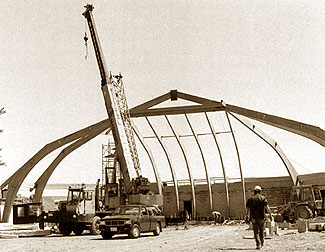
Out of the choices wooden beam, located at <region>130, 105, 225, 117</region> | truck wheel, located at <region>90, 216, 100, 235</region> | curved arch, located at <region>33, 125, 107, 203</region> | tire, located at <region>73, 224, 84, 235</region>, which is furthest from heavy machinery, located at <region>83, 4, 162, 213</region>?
curved arch, located at <region>33, 125, 107, 203</region>

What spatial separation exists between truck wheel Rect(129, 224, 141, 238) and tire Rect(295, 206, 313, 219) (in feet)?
35.8

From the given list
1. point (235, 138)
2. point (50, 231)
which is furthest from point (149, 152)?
point (50, 231)

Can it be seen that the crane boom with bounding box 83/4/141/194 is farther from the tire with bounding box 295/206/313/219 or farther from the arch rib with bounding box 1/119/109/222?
the tire with bounding box 295/206/313/219

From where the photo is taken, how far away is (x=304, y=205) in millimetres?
29000

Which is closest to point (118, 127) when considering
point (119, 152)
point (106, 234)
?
point (119, 152)

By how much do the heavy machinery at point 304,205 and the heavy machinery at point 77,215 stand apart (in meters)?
10.8

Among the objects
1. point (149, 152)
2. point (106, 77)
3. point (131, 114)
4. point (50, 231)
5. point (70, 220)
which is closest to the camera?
point (70, 220)

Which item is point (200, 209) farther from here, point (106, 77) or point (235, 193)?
point (106, 77)

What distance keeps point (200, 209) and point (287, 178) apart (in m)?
7.91

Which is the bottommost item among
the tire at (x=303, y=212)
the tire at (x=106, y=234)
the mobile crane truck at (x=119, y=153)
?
the tire at (x=106, y=234)

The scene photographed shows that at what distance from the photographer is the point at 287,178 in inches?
1698

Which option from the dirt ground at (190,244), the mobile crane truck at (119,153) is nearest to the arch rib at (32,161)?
the mobile crane truck at (119,153)

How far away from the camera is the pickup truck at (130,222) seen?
22.0 meters

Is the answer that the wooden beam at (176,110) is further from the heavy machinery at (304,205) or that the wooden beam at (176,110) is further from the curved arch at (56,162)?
the heavy machinery at (304,205)
